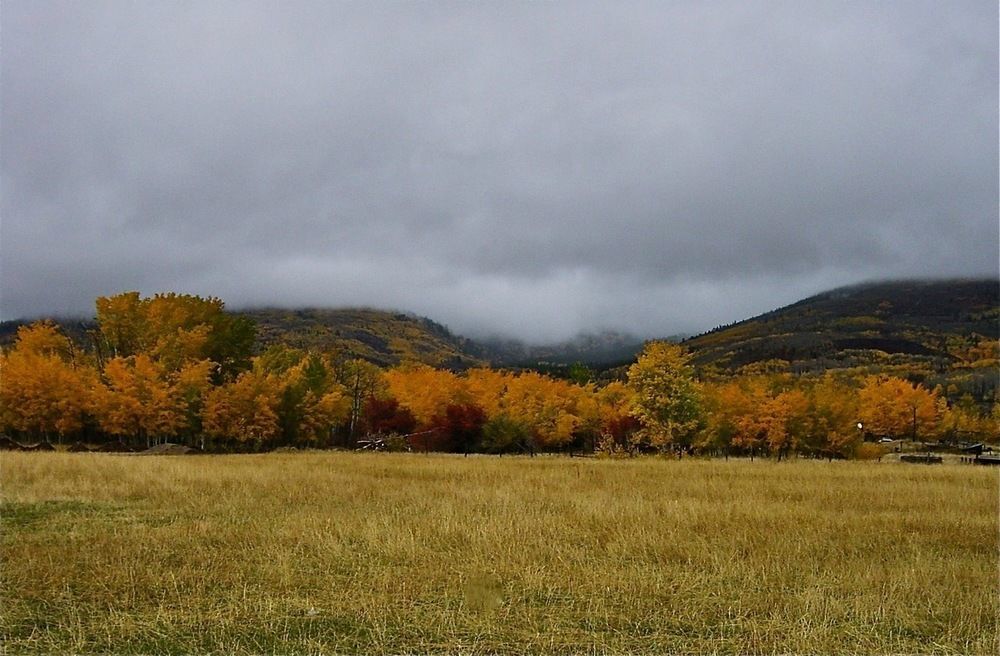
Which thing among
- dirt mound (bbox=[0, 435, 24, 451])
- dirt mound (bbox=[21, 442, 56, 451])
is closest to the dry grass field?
dirt mound (bbox=[21, 442, 56, 451])

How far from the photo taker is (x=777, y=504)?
19.1 meters

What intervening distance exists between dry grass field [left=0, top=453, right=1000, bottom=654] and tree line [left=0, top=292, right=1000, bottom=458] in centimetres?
4225

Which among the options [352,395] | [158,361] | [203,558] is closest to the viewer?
[203,558]

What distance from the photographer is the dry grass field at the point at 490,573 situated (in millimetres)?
7973

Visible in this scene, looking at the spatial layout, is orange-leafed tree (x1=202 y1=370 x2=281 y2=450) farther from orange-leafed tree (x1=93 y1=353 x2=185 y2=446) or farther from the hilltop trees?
the hilltop trees

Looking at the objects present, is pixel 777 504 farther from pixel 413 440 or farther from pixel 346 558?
pixel 413 440

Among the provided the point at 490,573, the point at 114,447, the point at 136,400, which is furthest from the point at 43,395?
the point at 490,573

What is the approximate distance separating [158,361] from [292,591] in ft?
202

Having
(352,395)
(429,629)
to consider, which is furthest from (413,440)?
(429,629)

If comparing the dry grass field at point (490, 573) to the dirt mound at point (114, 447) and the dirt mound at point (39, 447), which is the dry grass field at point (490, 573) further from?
the dirt mound at point (114, 447)

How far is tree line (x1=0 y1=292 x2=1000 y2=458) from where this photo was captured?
5991 cm

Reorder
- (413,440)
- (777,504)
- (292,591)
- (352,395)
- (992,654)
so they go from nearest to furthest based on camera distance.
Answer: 1. (992,654)
2. (292,591)
3. (777,504)
4. (413,440)
5. (352,395)

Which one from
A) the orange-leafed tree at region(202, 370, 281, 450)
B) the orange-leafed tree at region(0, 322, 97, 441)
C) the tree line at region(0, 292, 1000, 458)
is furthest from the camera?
the orange-leafed tree at region(202, 370, 281, 450)

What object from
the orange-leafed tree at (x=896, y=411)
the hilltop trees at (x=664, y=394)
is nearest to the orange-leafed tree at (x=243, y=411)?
the hilltop trees at (x=664, y=394)
